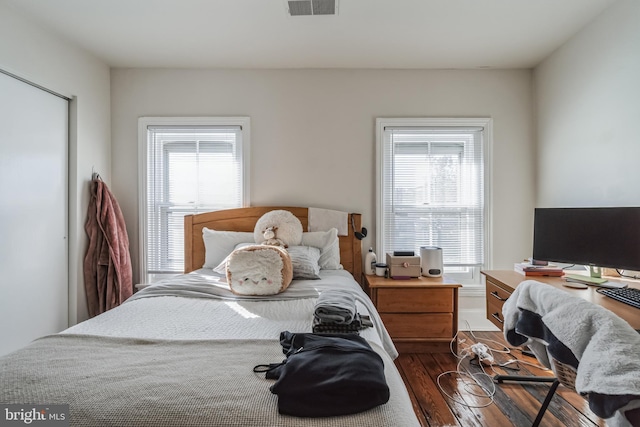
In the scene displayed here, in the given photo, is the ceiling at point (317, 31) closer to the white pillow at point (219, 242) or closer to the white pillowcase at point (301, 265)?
the white pillow at point (219, 242)

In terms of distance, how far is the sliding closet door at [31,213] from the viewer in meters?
2.05

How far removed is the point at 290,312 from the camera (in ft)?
5.39

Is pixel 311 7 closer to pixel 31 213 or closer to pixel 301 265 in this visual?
pixel 301 265

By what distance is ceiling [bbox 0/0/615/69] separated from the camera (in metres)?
2.03

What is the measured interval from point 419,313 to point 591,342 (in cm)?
151

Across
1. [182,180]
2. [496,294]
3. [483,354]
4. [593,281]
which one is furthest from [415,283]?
[182,180]

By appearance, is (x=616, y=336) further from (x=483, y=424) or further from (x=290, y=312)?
(x=290, y=312)

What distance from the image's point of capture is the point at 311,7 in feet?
6.62

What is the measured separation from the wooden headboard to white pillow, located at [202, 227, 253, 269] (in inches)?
5.4

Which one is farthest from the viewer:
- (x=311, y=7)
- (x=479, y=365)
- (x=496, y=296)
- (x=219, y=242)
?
(x=219, y=242)

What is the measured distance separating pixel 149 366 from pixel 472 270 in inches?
110

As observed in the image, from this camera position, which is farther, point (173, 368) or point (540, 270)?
point (540, 270)

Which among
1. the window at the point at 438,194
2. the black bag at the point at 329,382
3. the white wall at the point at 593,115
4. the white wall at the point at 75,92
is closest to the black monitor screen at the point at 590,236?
the white wall at the point at 593,115

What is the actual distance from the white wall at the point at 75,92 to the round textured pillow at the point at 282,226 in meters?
1.49
